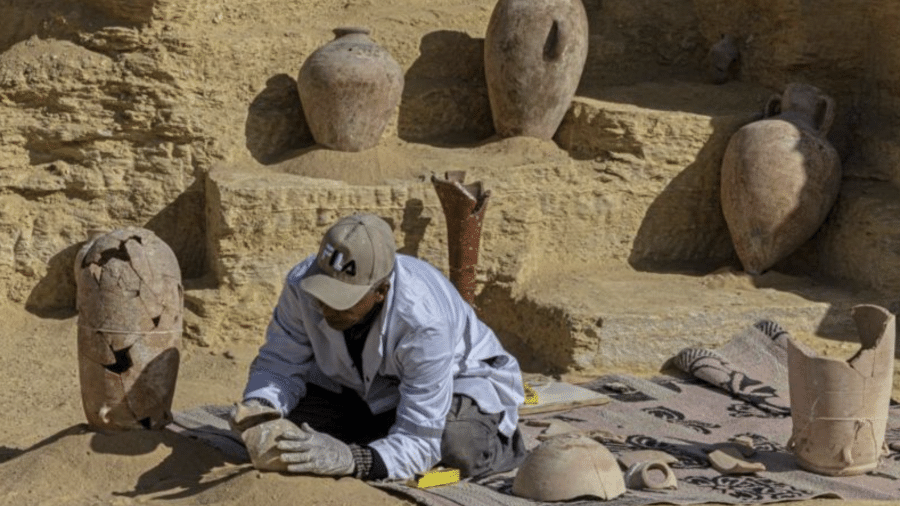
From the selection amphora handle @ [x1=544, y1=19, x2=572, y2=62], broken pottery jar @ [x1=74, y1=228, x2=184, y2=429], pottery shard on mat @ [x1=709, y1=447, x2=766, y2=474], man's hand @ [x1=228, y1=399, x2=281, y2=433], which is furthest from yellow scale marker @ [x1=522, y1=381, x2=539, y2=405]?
amphora handle @ [x1=544, y1=19, x2=572, y2=62]

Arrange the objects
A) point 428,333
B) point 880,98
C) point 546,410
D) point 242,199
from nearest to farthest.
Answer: point 428,333 < point 546,410 < point 242,199 < point 880,98

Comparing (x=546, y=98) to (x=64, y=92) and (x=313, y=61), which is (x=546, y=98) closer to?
(x=313, y=61)

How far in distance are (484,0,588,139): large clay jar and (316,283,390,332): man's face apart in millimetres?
4656

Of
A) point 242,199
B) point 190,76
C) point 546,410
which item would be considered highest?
point 190,76

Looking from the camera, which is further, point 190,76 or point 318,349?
point 190,76

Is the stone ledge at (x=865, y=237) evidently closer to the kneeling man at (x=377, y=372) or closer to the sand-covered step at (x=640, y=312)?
the sand-covered step at (x=640, y=312)

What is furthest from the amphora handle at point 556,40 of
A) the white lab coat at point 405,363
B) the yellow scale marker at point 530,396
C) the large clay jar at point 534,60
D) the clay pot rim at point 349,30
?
the white lab coat at point 405,363

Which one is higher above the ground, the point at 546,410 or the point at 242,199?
the point at 242,199

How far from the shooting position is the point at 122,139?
383 inches

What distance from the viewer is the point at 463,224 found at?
9305 mm

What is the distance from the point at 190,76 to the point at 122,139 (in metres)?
0.57

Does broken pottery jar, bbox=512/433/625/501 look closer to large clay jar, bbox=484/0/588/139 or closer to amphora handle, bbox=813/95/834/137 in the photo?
large clay jar, bbox=484/0/588/139

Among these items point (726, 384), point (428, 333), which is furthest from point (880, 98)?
point (428, 333)

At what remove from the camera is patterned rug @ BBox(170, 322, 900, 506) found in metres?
6.41
